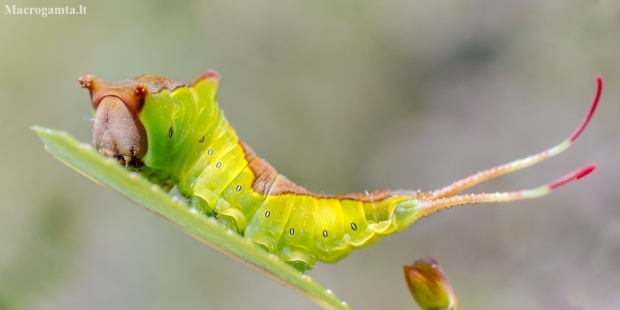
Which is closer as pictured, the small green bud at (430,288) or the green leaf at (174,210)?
the green leaf at (174,210)

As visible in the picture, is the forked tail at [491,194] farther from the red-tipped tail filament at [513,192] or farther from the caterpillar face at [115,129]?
the caterpillar face at [115,129]

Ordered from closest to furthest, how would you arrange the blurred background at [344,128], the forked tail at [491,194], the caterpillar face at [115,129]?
1. the forked tail at [491,194]
2. the caterpillar face at [115,129]
3. the blurred background at [344,128]

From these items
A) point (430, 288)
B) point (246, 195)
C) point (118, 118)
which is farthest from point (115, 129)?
point (430, 288)

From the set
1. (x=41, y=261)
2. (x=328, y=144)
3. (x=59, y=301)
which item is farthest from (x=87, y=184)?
(x=328, y=144)

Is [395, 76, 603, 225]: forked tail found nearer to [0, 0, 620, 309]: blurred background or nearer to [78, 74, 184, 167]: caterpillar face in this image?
[78, 74, 184, 167]: caterpillar face

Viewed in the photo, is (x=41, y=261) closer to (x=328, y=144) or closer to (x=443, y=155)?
(x=328, y=144)

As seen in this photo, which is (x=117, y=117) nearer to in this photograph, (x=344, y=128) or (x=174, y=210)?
(x=174, y=210)

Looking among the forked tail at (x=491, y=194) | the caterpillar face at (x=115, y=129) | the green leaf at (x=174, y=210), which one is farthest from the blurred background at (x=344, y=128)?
the green leaf at (x=174, y=210)
